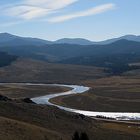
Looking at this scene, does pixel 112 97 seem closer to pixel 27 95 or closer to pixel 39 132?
pixel 27 95

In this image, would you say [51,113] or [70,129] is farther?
[51,113]

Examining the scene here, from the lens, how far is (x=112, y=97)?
14675 cm

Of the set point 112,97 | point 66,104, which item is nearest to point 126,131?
point 66,104

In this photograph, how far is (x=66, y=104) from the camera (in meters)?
136

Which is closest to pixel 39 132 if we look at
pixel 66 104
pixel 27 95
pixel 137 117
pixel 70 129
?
pixel 70 129

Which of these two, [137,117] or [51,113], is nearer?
[51,113]

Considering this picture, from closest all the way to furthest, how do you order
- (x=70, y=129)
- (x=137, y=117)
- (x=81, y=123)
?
(x=70, y=129) < (x=81, y=123) < (x=137, y=117)

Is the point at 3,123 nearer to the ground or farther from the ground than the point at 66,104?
farther from the ground

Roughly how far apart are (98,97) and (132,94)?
1410 cm

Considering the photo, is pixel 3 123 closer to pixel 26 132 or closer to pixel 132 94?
pixel 26 132

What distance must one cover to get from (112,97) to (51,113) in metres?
64.2

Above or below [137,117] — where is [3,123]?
above

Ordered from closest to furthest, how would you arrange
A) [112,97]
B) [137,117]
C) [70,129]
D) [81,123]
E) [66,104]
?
[70,129] → [81,123] → [137,117] → [66,104] → [112,97]

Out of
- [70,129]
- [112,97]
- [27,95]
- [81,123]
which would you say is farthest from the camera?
[27,95]
